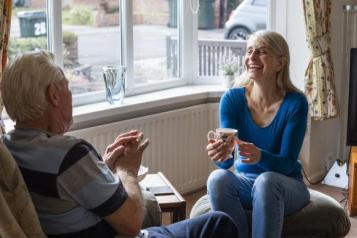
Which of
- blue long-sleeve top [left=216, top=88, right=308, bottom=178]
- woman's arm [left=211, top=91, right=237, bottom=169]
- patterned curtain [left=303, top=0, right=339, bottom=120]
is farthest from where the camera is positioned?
patterned curtain [left=303, top=0, right=339, bottom=120]

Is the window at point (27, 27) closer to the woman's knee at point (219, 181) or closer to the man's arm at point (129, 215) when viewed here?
the woman's knee at point (219, 181)

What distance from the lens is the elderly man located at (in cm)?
159

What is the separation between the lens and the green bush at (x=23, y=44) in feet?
10.2

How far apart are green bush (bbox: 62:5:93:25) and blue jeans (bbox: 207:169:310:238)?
1.40m

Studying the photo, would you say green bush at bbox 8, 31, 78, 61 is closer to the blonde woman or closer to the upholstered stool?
the blonde woman

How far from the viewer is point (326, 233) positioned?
2510 mm

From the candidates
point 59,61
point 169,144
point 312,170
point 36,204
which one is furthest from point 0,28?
point 312,170

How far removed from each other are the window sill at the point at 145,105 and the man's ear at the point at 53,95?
4.97 ft

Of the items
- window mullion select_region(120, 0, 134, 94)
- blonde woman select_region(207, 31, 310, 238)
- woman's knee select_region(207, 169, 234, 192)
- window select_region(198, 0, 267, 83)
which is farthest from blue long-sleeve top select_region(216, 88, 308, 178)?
window select_region(198, 0, 267, 83)

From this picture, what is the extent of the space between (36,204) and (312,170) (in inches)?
118

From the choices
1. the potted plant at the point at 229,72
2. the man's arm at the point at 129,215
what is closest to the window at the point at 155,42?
the potted plant at the point at 229,72

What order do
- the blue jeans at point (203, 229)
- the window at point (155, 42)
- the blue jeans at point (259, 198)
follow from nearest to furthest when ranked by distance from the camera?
the blue jeans at point (203, 229)
the blue jeans at point (259, 198)
the window at point (155, 42)

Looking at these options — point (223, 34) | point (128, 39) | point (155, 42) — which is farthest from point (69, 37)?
point (223, 34)

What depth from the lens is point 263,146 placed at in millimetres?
2674
